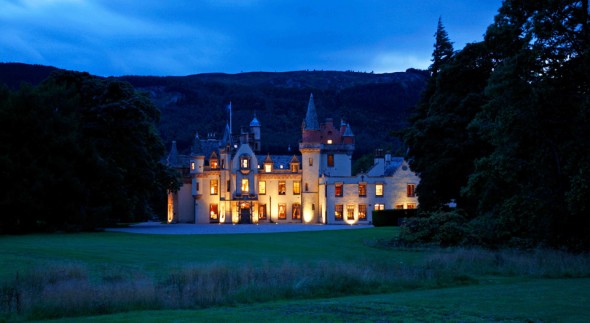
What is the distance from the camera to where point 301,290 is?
1659 cm

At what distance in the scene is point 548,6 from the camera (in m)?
26.5

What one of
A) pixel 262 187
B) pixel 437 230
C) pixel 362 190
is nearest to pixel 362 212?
pixel 362 190

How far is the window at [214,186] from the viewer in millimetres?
77625

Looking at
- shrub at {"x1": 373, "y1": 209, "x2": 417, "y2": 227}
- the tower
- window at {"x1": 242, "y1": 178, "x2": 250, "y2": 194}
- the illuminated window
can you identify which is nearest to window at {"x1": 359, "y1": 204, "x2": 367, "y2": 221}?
the tower

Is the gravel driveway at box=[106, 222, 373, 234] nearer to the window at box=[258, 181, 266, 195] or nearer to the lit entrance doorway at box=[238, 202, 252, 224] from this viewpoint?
the lit entrance doorway at box=[238, 202, 252, 224]

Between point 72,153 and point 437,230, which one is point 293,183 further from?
point 437,230

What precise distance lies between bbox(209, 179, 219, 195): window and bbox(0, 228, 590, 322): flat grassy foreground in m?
51.9

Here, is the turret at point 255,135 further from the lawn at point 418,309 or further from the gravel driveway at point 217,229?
the lawn at point 418,309

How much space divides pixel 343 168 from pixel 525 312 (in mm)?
64214

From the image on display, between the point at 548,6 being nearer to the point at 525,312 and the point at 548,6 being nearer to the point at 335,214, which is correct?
the point at 525,312

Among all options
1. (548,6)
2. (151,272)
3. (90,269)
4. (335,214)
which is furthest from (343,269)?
(335,214)

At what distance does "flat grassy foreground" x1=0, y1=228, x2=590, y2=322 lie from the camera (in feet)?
42.5

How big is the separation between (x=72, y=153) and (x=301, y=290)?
116 ft

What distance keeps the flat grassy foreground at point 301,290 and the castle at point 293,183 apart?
47503mm
